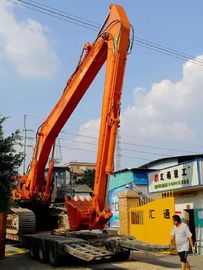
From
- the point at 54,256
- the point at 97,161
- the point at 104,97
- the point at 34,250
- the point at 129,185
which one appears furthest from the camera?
the point at 129,185

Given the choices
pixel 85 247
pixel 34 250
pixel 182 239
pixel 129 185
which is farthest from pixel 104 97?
pixel 129 185

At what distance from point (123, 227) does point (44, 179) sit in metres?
4.42

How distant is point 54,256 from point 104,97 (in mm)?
5514

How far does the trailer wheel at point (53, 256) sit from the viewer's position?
13.7 m

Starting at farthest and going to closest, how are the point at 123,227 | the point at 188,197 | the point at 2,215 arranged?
the point at 123,227 < the point at 188,197 < the point at 2,215

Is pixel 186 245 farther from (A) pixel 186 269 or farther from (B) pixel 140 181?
(B) pixel 140 181

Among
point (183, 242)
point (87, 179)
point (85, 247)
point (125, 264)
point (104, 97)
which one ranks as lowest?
point (125, 264)

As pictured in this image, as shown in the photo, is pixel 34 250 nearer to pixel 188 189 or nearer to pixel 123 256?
pixel 123 256

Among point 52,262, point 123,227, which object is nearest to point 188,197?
point 123,227

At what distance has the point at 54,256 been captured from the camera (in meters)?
13.9

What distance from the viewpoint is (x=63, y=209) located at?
19.1m

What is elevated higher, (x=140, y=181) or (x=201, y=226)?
(x=140, y=181)

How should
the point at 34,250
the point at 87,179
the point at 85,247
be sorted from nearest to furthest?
1. the point at 85,247
2. the point at 34,250
3. the point at 87,179

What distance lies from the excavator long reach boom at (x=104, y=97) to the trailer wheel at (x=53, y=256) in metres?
1.11
